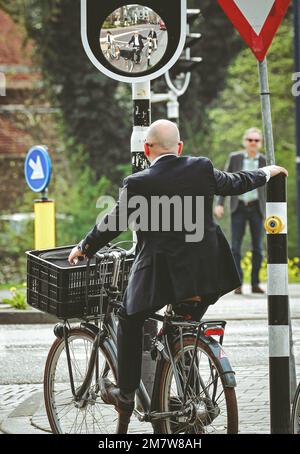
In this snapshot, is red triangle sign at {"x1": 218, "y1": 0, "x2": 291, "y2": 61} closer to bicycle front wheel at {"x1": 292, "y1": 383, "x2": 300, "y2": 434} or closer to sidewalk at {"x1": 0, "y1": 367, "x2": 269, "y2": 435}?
bicycle front wheel at {"x1": 292, "y1": 383, "x2": 300, "y2": 434}

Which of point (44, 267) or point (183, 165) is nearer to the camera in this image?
point (183, 165)

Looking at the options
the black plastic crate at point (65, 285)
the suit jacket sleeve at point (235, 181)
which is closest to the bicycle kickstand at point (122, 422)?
the black plastic crate at point (65, 285)

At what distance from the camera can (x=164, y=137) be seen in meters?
5.77

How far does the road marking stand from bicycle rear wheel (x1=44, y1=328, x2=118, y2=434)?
5.96 feet

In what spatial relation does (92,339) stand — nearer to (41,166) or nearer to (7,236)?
(41,166)

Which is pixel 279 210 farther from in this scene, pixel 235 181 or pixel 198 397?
pixel 198 397

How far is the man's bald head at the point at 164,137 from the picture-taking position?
18.9ft

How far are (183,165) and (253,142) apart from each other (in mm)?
8721

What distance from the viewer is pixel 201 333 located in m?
5.50

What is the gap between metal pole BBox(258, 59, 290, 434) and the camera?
6012 millimetres

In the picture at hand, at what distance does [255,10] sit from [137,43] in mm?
808

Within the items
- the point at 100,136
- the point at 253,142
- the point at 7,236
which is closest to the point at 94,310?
the point at 253,142

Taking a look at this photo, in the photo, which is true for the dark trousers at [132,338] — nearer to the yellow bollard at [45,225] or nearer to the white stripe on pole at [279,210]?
the white stripe on pole at [279,210]

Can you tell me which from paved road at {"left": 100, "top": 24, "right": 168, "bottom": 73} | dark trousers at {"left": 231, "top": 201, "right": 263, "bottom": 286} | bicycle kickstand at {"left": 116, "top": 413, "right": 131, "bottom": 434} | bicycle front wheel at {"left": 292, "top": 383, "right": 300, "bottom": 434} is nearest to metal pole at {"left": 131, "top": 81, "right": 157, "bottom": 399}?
paved road at {"left": 100, "top": 24, "right": 168, "bottom": 73}
